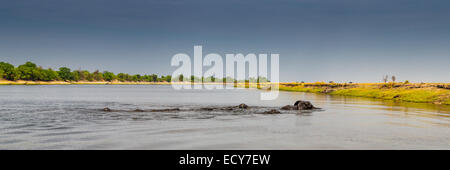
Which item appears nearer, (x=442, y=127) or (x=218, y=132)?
(x=218, y=132)

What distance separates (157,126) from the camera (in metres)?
19.2
